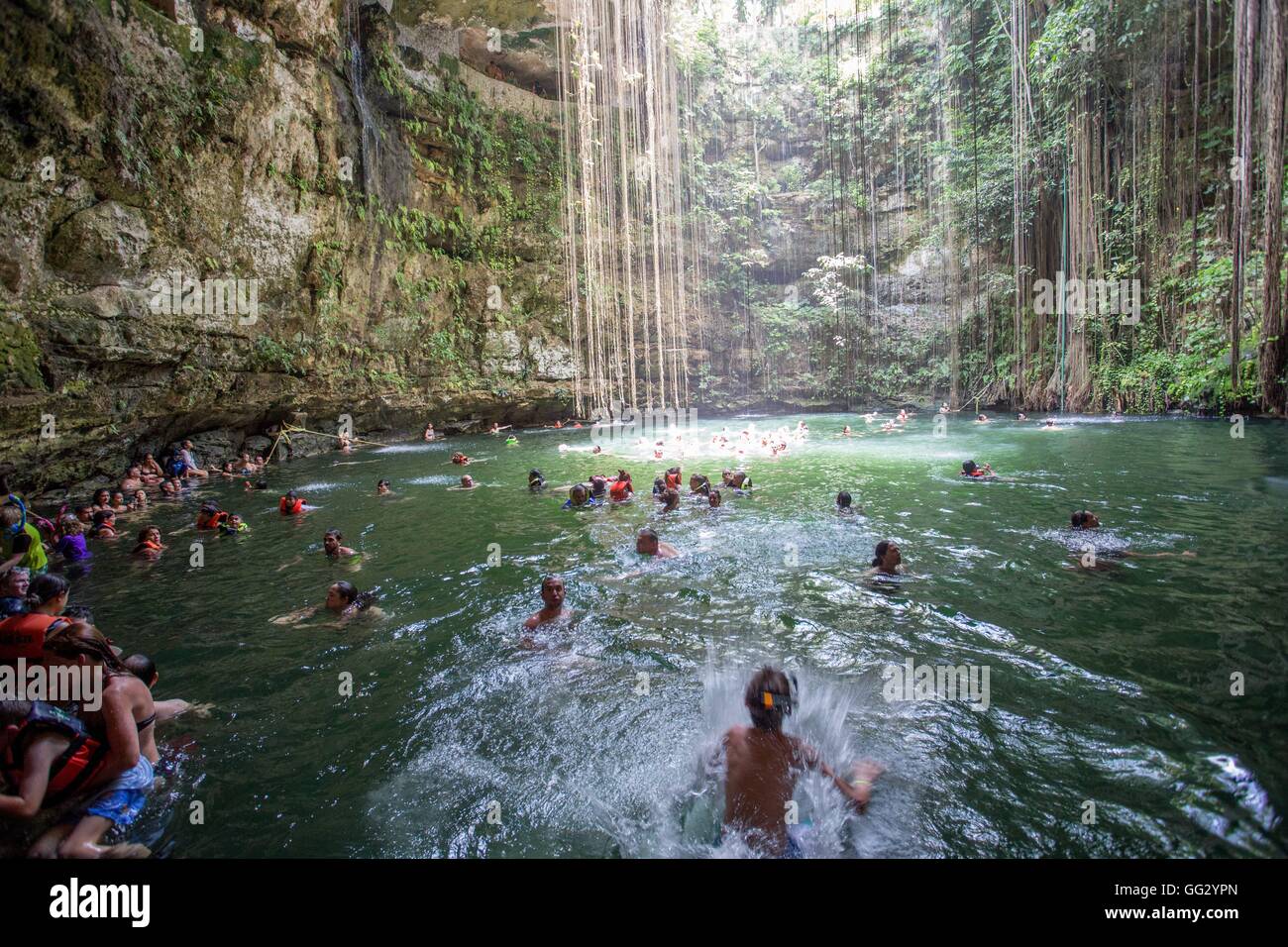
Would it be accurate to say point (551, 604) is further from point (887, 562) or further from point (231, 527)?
point (231, 527)

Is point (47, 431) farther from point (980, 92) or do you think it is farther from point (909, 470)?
point (980, 92)

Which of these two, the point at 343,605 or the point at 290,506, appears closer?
the point at 343,605

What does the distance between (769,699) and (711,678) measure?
4.29 ft

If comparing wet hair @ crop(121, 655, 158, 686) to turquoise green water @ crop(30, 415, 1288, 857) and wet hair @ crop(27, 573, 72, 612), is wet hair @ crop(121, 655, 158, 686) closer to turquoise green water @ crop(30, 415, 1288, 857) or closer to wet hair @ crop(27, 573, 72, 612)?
turquoise green water @ crop(30, 415, 1288, 857)

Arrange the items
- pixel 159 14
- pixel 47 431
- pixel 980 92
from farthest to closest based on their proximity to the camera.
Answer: pixel 980 92 → pixel 159 14 → pixel 47 431

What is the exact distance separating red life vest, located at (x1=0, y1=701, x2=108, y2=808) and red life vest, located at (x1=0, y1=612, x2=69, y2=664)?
39 cm

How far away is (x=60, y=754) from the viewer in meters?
2.53


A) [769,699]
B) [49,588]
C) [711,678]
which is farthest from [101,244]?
[769,699]

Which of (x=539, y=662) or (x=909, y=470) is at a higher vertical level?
(x=909, y=470)

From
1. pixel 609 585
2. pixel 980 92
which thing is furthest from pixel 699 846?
pixel 980 92

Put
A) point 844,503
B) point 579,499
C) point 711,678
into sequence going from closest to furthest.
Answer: point 711,678 → point 844,503 → point 579,499

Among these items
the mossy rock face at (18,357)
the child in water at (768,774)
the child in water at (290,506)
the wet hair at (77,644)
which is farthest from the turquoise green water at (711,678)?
the mossy rock face at (18,357)
